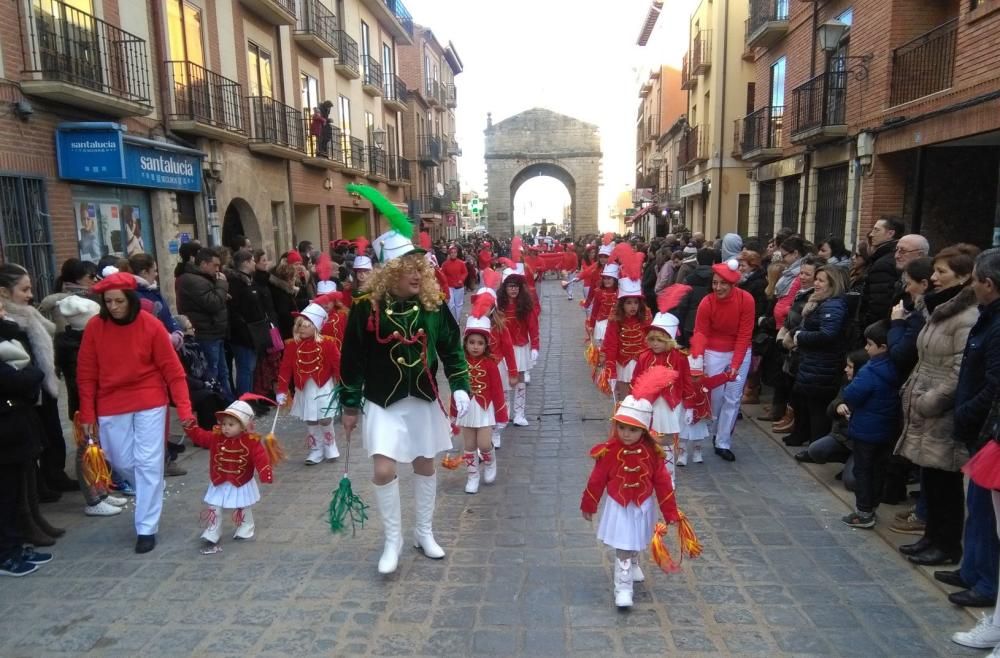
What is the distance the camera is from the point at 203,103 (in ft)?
43.0

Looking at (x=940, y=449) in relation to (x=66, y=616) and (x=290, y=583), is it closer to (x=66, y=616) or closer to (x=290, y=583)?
(x=290, y=583)

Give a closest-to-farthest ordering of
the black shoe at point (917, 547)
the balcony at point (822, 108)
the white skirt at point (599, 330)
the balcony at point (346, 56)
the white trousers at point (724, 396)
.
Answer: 1. the black shoe at point (917, 547)
2. the white trousers at point (724, 396)
3. the white skirt at point (599, 330)
4. the balcony at point (822, 108)
5. the balcony at point (346, 56)

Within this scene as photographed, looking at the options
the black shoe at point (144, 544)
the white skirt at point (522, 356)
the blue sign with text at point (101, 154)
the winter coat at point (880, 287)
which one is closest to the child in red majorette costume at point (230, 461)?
the black shoe at point (144, 544)

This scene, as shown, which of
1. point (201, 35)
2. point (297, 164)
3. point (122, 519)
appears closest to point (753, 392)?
point (122, 519)

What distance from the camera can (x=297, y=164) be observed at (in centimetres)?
1866

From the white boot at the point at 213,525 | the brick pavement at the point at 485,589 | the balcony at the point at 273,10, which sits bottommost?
the brick pavement at the point at 485,589

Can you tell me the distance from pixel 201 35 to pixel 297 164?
5.32 metres

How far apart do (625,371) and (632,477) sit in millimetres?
3105

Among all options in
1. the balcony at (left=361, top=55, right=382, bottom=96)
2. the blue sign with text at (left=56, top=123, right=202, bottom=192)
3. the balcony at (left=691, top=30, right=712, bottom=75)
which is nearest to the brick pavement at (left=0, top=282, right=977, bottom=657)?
the blue sign with text at (left=56, top=123, right=202, bottom=192)

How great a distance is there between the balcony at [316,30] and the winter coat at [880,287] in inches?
652

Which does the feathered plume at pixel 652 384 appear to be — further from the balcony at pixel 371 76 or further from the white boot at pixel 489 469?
the balcony at pixel 371 76

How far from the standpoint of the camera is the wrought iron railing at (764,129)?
17.8 meters

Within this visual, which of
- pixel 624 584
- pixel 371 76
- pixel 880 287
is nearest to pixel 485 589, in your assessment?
pixel 624 584

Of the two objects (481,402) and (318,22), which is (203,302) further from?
(318,22)
